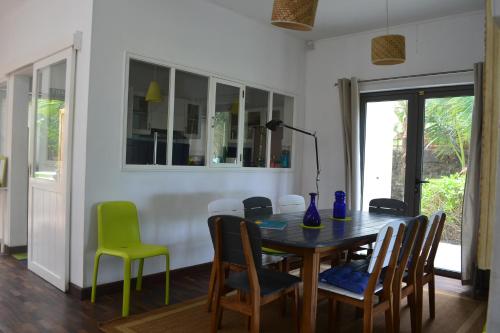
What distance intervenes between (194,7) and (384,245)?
10.2ft

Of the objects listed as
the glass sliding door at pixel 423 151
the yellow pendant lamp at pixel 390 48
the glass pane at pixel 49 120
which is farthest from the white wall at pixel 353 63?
the glass pane at pixel 49 120

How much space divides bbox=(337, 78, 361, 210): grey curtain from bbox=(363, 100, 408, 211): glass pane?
276 mm

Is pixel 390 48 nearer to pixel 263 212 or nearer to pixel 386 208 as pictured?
pixel 386 208

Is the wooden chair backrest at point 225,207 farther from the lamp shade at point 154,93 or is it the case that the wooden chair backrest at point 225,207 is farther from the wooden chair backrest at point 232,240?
the lamp shade at point 154,93

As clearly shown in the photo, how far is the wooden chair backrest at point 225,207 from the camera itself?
130 inches

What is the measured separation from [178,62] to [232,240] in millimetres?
2260

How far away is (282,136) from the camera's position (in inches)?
218

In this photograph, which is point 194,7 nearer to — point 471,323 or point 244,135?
point 244,135

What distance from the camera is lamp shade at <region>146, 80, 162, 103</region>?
3877 millimetres

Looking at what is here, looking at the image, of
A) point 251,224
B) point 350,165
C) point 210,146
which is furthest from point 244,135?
point 251,224

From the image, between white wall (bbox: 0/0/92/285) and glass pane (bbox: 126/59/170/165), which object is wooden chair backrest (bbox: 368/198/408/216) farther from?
white wall (bbox: 0/0/92/285)

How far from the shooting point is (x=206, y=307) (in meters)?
3.30

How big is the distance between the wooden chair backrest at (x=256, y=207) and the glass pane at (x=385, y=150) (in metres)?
1.94

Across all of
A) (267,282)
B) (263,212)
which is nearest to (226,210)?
(263,212)
